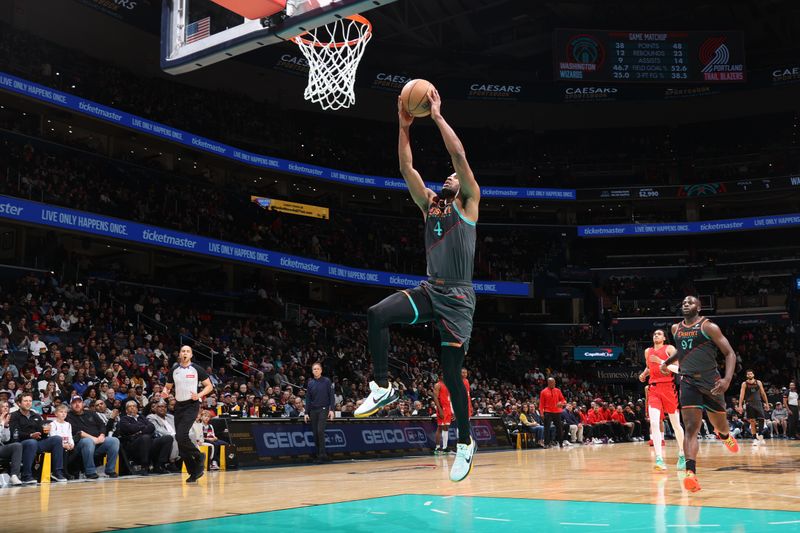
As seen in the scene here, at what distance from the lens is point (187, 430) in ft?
36.7

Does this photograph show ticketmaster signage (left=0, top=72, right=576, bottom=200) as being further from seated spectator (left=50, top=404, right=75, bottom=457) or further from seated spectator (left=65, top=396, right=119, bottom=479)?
seated spectator (left=50, top=404, right=75, bottom=457)

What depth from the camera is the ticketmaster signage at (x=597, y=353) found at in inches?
1539

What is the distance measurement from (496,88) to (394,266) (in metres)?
11.0

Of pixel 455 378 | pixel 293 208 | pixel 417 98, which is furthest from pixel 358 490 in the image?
pixel 293 208

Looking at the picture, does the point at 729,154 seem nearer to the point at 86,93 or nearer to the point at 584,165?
the point at 584,165

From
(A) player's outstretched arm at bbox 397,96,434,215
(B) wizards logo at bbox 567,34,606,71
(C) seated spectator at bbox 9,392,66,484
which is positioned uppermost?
(B) wizards logo at bbox 567,34,606,71

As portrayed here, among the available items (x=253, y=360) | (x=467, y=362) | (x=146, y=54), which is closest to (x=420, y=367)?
(x=467, y=362)

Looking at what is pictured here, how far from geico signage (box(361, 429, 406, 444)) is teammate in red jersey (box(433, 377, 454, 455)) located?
85 centimetres

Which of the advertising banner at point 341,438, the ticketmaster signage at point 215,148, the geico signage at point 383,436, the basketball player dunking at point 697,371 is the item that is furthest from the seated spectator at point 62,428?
the ticketmaster signage at point 215,148

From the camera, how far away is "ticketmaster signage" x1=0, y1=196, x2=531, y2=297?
23922 mm

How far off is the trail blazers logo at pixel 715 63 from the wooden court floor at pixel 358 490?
28.2 metres

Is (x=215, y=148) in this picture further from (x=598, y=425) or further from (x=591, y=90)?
(x=591, y=90)

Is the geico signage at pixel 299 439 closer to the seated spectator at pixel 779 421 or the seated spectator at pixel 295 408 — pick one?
the seated spectator at pixel 295 408

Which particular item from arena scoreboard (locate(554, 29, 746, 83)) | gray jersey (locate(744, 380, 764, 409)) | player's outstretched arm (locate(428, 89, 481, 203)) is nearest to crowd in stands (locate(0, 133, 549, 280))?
arena scoreboard (locate(554, 29, 746, 83))
